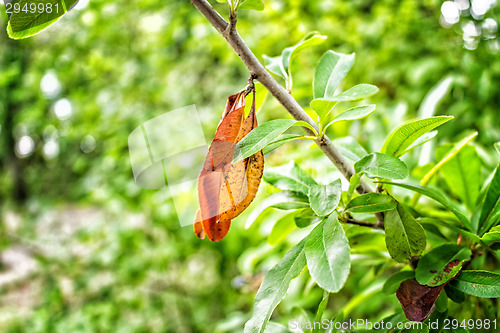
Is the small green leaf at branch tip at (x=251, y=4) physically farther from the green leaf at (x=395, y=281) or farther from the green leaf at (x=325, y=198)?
Answer: the green leaf at (x=395, y=281)

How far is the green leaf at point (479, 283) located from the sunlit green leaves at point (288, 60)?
0.30 meters

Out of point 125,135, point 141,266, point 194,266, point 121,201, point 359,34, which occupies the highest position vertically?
point 359,34

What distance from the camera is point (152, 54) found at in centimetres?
245

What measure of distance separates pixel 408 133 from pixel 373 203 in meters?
0.09

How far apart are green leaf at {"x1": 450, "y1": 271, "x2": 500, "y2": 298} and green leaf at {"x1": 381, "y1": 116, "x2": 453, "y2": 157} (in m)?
0.15

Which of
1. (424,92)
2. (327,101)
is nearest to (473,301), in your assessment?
(327,101)

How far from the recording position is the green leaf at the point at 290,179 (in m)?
0.48

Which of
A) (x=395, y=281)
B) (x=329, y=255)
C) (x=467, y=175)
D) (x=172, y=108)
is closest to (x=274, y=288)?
(x=329, y=255)

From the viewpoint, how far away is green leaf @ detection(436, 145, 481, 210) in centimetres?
58

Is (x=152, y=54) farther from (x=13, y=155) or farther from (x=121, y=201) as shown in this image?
(x=13, y=155)

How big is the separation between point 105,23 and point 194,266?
1.60 meters

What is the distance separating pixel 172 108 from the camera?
2084 mm

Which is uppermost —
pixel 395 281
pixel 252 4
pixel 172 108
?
pixel 252 4

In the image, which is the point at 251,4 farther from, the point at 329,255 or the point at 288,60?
the point at 329,255
